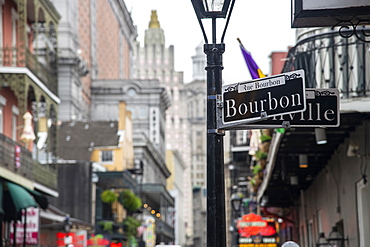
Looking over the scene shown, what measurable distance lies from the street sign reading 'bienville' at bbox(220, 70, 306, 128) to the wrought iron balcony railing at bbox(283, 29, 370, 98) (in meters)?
5.30

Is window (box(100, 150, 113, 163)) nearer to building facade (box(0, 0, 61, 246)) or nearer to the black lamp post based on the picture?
building facade (box(0, 0, 61, 246))

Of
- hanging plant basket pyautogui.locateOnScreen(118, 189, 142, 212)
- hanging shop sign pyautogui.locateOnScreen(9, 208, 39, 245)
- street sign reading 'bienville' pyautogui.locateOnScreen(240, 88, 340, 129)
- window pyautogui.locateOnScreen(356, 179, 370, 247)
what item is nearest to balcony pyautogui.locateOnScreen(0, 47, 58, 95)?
hanging shop sign pyautogui.locateOnScreen(9, 208, 39, 245)

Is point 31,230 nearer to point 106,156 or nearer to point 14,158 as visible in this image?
point 14,158

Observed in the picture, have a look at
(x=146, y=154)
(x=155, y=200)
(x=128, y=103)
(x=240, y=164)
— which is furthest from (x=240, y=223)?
(x=128, y=103)

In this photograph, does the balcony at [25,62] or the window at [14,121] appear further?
the window at [14,121]

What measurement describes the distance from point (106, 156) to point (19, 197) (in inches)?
1653

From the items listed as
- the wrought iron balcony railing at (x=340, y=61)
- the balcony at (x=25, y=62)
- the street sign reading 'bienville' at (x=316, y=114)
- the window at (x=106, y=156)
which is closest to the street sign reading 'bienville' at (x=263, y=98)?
the street sign reading 'bienville' at (x=316, y=114)

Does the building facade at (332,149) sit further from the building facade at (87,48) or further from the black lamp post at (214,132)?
the building facade at (87,48)

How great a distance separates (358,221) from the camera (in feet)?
53.0

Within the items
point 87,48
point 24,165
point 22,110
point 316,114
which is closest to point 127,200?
point 22,110

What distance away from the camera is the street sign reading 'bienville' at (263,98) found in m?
7.39

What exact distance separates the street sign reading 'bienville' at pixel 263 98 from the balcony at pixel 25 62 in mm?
19420

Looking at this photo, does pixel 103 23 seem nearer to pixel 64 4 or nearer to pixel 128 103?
pixel 128 103

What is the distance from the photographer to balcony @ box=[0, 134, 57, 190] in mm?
24688
